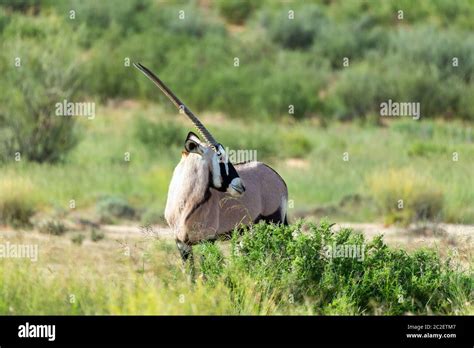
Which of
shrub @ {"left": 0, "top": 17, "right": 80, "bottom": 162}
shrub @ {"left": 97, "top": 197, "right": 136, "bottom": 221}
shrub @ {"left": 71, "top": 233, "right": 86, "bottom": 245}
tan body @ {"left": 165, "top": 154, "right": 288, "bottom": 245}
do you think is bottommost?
shrub @ {"left": 71, "top": 233, "right": 86, "bottom": 245}

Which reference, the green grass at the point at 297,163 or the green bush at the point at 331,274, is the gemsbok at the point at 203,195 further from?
the green grass at the point at 297,163

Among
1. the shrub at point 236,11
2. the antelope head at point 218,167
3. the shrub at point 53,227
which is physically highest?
the shrub at point 236,11

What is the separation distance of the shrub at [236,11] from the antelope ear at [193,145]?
1137 inches

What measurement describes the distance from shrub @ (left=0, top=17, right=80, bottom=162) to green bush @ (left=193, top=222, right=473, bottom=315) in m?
11.4

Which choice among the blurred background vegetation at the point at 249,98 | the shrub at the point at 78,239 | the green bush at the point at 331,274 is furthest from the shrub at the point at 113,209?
the green bush at the point at 331,274

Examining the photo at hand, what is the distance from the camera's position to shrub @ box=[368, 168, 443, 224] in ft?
57.5

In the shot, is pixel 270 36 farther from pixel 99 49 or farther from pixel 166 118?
pixel 166 118

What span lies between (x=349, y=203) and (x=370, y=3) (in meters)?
21.6

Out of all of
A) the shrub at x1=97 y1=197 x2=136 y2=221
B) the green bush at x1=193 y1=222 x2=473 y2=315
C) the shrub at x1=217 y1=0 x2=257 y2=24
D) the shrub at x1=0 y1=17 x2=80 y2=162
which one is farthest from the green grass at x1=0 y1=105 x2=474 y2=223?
the shrub at x1=217 y1=0 x2=257 y2=24

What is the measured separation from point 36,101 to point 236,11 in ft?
60.3

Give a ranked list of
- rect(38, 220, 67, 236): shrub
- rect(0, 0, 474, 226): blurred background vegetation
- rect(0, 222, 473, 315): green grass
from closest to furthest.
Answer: rect(0, 222, 473, 315): green grass < rect(38, 220, 67, 236): shrub < rect(0, 0, 474, 226): blurred background vegetation

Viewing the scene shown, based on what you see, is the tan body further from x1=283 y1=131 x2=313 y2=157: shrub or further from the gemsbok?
x1=283 y1=131 x2=313 y2=157: shrub

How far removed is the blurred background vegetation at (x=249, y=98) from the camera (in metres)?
18.8
